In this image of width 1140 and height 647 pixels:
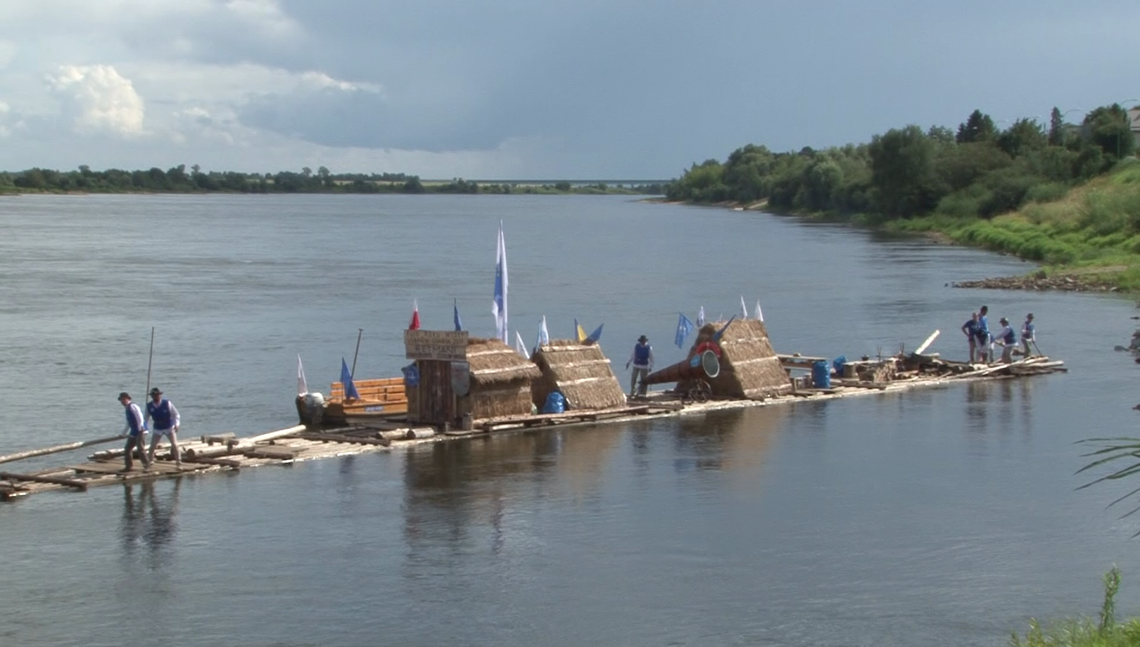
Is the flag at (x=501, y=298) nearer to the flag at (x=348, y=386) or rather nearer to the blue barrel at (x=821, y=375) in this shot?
the flag at (x=348, y=386)

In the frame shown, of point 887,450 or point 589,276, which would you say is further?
Result: point 589,276

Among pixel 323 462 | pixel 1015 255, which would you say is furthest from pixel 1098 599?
pixel 1015 255

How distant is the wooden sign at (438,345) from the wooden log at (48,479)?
7.56 m

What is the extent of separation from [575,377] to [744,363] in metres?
5.40

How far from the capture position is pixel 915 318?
202 ft

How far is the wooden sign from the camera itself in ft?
102

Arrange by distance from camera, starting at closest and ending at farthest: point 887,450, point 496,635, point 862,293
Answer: point 496,635 < point 887,450 < point 862,293

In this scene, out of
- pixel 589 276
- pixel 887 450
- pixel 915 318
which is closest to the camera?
pixel 887 450

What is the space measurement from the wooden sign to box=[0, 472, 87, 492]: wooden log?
7.56 metres

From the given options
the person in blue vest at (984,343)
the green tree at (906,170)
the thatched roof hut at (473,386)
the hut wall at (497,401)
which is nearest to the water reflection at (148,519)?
the thatched roof hut at (473,386)

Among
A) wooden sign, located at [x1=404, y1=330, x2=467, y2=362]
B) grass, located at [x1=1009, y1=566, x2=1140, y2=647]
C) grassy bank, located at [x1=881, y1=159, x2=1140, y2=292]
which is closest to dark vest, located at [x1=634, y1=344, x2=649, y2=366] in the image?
wooden sign, located at [x1=404, y1=330, x2=467, y2=362]

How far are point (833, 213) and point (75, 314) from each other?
4835 inches

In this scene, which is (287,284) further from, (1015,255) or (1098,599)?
(1098,599)

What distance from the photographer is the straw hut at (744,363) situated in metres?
37.0
